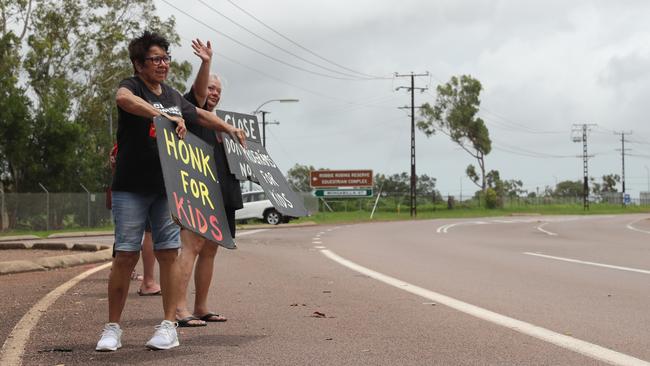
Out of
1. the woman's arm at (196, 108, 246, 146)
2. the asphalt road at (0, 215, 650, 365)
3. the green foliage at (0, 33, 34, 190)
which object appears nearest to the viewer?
the asphalt road at (0, 215, 650, 365)

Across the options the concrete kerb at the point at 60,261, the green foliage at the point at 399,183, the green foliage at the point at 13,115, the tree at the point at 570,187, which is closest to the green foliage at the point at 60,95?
the green foliage at the point at 13,115

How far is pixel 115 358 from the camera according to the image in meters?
4.71

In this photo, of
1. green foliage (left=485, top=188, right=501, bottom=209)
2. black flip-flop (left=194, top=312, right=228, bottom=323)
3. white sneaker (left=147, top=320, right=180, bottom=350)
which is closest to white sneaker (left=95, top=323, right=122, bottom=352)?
white sneaker (left=147, top=320, right=180, bottom=350)

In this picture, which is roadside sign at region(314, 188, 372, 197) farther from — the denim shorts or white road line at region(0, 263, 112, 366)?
the denim shorts

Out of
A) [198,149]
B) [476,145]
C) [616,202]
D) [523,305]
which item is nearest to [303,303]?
[523,305]

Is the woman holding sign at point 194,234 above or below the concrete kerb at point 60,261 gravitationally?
above

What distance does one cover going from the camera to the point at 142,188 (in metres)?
5.06

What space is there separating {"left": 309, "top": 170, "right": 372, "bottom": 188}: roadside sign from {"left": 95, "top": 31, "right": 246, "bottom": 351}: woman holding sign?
50.6 metres

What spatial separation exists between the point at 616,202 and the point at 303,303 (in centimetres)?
11685

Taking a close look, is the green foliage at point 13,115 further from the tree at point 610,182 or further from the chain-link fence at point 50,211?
the tree at point 610,182

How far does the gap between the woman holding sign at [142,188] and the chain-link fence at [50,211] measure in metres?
32.6

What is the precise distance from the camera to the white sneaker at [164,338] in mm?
4879

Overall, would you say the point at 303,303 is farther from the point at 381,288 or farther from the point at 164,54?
the point at 164,54

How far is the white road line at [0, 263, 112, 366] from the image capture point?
477 cm
